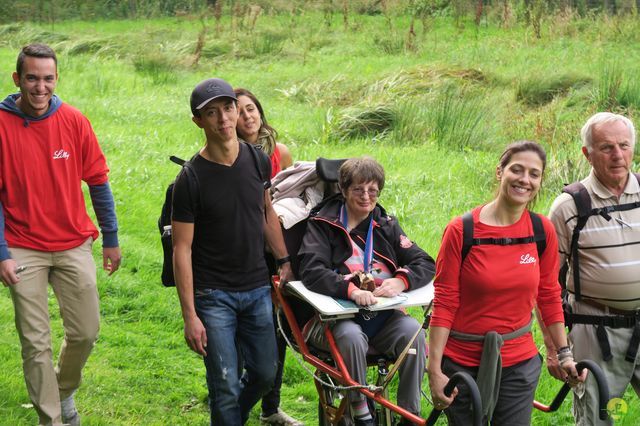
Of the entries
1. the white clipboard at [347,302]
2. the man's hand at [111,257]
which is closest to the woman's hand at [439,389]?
the white clipboard at [347,302]

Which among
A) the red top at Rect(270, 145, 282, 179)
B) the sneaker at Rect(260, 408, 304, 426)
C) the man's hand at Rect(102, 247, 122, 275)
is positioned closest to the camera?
the man's hand at Rect(102, 247, 122, 275)

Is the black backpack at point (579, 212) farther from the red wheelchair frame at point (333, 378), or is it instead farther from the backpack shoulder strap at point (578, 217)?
the red wheelchair frame at point (333, 378)

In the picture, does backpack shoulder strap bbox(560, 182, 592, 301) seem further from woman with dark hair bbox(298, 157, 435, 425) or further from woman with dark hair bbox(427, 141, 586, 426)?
woman with dark hair bbox(298, 157, 435, 425)

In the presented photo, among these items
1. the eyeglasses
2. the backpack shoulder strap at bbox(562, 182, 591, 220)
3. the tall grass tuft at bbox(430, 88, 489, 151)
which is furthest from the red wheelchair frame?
the tall grass tuft at bbox(430, 88, 489, 151)

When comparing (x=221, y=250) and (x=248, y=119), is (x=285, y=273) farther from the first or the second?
(x=248, y=119)

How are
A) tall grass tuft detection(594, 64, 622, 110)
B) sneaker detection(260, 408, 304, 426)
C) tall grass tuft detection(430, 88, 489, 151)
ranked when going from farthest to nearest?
tall grass tuft detection(594, 64, 622, 110) < tall grass tuft detection(430, 88, 489, 151) < sneaker detection(260, 408, 304, 426)

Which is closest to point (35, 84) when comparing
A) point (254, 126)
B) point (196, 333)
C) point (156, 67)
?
point (254, 126)

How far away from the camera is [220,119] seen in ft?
15.3

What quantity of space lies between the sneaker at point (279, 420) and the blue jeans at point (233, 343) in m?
0.73

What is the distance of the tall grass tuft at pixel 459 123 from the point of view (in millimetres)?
11766

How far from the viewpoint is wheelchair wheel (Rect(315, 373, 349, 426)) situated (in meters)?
4.77

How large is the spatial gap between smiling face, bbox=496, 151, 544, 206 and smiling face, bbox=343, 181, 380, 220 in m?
1.02

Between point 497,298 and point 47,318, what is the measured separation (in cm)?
245

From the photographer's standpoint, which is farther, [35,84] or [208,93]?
[35,84]
